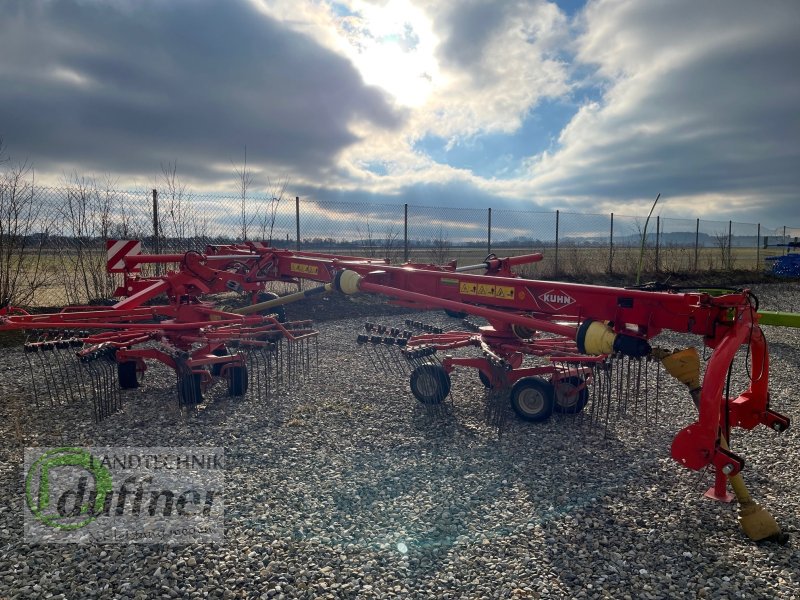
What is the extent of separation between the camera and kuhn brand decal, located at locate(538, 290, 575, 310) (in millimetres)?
4223

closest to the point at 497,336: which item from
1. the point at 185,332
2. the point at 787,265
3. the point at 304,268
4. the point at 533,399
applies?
the point at 533,399

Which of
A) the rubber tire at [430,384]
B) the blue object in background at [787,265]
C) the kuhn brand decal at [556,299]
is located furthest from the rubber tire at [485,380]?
the blue object in background at [787,265]

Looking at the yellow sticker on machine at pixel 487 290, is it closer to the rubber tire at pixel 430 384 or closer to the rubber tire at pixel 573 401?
the rubber tire at pixel 430 384

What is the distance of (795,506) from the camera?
3.48 m

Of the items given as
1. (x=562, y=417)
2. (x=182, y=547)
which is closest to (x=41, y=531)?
(x=182, y=547)

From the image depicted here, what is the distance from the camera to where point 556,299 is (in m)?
4.30

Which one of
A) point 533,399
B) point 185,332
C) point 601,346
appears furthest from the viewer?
point 185,332

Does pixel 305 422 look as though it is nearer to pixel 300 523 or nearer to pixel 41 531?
pixel 300 523

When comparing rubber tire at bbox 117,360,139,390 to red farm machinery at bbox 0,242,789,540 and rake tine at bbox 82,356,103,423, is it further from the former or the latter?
rake tine at bbox 82,356,103,423

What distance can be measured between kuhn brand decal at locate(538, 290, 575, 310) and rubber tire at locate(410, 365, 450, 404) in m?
1.53

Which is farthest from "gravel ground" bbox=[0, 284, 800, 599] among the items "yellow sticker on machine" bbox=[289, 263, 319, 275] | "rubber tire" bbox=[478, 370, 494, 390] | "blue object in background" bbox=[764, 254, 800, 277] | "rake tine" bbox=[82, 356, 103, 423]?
"blue object in background" bbox=[764, 254, 800, 277]

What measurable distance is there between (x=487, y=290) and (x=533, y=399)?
1256 mm
